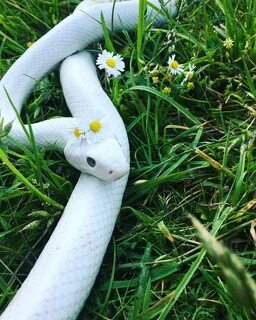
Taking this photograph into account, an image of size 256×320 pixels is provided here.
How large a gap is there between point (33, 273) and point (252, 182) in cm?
91

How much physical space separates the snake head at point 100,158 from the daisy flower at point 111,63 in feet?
1.49

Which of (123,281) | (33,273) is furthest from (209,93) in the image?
(33,273)

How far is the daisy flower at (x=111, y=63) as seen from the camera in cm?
284

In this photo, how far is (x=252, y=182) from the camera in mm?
2404

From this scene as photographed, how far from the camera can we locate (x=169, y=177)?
2535 mm

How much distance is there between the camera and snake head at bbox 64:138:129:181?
2.36 meters

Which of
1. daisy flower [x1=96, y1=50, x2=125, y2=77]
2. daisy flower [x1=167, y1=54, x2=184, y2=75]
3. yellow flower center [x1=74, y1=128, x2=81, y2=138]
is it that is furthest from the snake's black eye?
daisy flower [x1=167, y1=54, x2=184, y2=75]

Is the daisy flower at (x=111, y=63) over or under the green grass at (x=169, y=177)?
over

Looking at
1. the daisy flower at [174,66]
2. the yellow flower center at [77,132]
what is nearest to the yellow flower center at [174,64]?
the daisy flower at [174,66]

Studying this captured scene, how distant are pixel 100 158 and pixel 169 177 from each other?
0.32 m

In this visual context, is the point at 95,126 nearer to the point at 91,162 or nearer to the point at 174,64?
the point at 91,162

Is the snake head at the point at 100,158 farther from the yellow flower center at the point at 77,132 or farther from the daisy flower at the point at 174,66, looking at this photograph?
the daisy flower at the point at 174,66

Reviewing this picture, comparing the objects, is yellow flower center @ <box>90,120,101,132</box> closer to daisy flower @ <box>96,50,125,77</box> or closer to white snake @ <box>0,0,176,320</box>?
white snake @ <box>0,0,176,320</box>

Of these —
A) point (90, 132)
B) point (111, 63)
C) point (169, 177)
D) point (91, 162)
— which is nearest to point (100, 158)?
point (91, 162)
